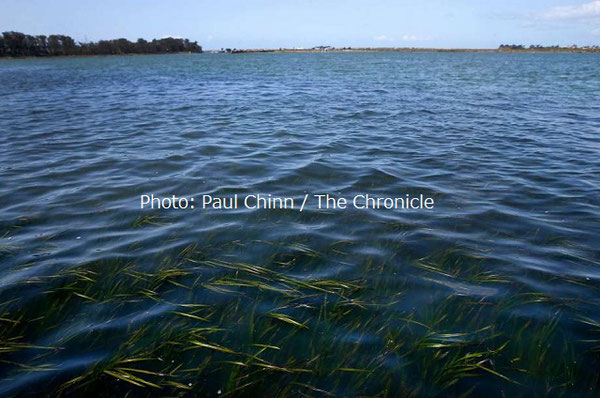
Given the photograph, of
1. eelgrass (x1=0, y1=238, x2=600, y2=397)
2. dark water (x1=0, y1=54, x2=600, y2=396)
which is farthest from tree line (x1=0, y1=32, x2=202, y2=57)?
eelgrass (x1=0, y1=238, x2=600, y2=397)

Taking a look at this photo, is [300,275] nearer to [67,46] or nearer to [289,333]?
[289,333]

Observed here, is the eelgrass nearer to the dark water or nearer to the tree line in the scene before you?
the dark water

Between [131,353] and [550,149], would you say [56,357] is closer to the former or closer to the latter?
[131,353]

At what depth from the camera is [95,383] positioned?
2941 millimetres

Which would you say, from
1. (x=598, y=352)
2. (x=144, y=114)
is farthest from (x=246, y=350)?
(x=144, y=114)

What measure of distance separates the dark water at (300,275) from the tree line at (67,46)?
409 feet

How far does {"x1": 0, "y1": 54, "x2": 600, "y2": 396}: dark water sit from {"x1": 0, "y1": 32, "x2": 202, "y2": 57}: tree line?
124769 millimetres

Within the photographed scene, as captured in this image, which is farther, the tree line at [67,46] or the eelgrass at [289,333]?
the tree line at [67,46]

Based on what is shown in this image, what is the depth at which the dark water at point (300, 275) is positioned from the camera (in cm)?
311

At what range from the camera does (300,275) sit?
439 centimetres

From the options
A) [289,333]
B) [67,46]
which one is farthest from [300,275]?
[67,46]

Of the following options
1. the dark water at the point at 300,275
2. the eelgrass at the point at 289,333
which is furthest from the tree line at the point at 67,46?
the eelgrass at the point at 289,333

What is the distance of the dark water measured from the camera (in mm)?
3109

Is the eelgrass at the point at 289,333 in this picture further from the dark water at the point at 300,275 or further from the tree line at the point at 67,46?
the tree line at the point at 67,46
